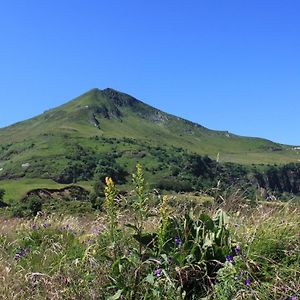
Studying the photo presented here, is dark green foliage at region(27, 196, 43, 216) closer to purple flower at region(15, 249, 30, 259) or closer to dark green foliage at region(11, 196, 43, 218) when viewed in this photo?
dark green foliage at region(11, 196, 43, 218)

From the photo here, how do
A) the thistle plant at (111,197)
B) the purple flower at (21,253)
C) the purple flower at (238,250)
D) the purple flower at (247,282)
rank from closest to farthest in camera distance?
the purple flower at (247,282) → the thistle plant at (111,197) → the purple flower at (238,250) → the purple flower at (21,253)

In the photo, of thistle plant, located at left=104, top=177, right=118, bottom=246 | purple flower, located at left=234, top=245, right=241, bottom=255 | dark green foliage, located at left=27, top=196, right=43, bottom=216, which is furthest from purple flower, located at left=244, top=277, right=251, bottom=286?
dark green foliage, located at left=27, top=196, right=43, bottom=216

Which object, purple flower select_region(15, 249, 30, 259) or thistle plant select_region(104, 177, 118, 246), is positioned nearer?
thistle plant select_region(104, 177, 118, 246)

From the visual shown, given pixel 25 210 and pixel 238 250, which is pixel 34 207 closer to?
pixel 25 210

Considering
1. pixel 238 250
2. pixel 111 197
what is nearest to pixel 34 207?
pixel 111 197

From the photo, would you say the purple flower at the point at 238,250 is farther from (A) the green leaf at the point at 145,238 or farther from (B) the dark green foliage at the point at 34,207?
(B) the dark green foliage at the point at 34,207

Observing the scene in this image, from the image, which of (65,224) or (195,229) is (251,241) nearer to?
(195,229)

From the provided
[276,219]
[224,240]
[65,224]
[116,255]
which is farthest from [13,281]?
[65,224]

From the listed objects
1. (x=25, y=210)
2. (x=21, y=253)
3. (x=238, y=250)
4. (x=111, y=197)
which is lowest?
(x=238, y=250)

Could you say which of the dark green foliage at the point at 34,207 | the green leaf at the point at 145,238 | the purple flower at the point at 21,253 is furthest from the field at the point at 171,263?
the dark green foliage at the point at 34,207

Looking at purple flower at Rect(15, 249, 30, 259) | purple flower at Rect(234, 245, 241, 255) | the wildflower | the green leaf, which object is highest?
the green leaf

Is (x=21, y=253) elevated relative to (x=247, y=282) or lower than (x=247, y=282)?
elevated

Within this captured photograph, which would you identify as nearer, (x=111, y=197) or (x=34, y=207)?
(x=111, y=197)

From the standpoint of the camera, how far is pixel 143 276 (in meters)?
4.44
